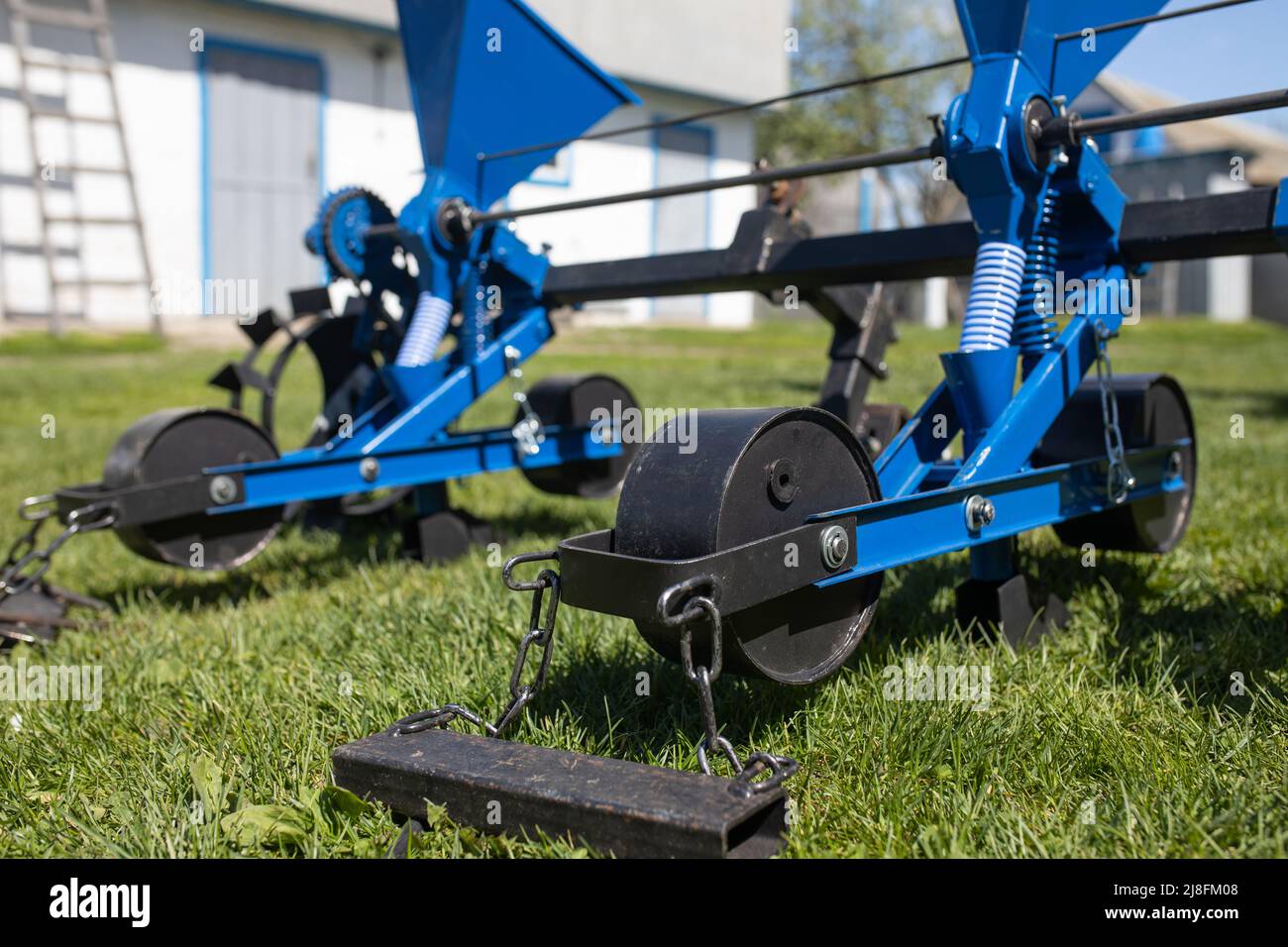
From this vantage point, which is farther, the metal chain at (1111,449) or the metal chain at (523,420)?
the metal chain at (523,420)

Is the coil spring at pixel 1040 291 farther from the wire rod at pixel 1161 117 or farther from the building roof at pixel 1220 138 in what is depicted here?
the building roof at pixel 1220 138

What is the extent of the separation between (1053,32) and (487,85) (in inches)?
87.4

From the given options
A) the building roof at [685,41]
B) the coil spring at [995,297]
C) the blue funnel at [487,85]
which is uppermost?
the building roof at [685,41]

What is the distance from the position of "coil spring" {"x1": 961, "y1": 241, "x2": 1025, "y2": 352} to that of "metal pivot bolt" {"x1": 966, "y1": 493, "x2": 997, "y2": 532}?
43 centimetres

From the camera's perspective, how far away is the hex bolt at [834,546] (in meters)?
2.34

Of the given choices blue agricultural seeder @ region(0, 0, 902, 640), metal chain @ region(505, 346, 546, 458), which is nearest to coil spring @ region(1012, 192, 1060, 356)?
blue agricultural seeder @ region(0, 0, 902, 640)

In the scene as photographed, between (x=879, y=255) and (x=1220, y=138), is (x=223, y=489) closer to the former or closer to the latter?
(x=879, y=255)

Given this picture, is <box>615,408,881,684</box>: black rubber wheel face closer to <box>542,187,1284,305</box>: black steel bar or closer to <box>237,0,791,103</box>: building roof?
<box>542,187,1284,305</box>: black steel bar

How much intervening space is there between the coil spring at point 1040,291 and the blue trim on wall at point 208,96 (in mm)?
13424

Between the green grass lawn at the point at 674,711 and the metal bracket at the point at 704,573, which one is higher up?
the metal bracket at the point at 704,573

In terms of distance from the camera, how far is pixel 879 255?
3809 millimetres

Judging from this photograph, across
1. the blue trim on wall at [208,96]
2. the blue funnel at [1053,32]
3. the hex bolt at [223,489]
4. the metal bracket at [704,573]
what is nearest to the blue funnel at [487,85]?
the hex bolt at [223,489]

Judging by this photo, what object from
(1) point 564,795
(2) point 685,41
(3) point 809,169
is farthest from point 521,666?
(2) point 685,41
